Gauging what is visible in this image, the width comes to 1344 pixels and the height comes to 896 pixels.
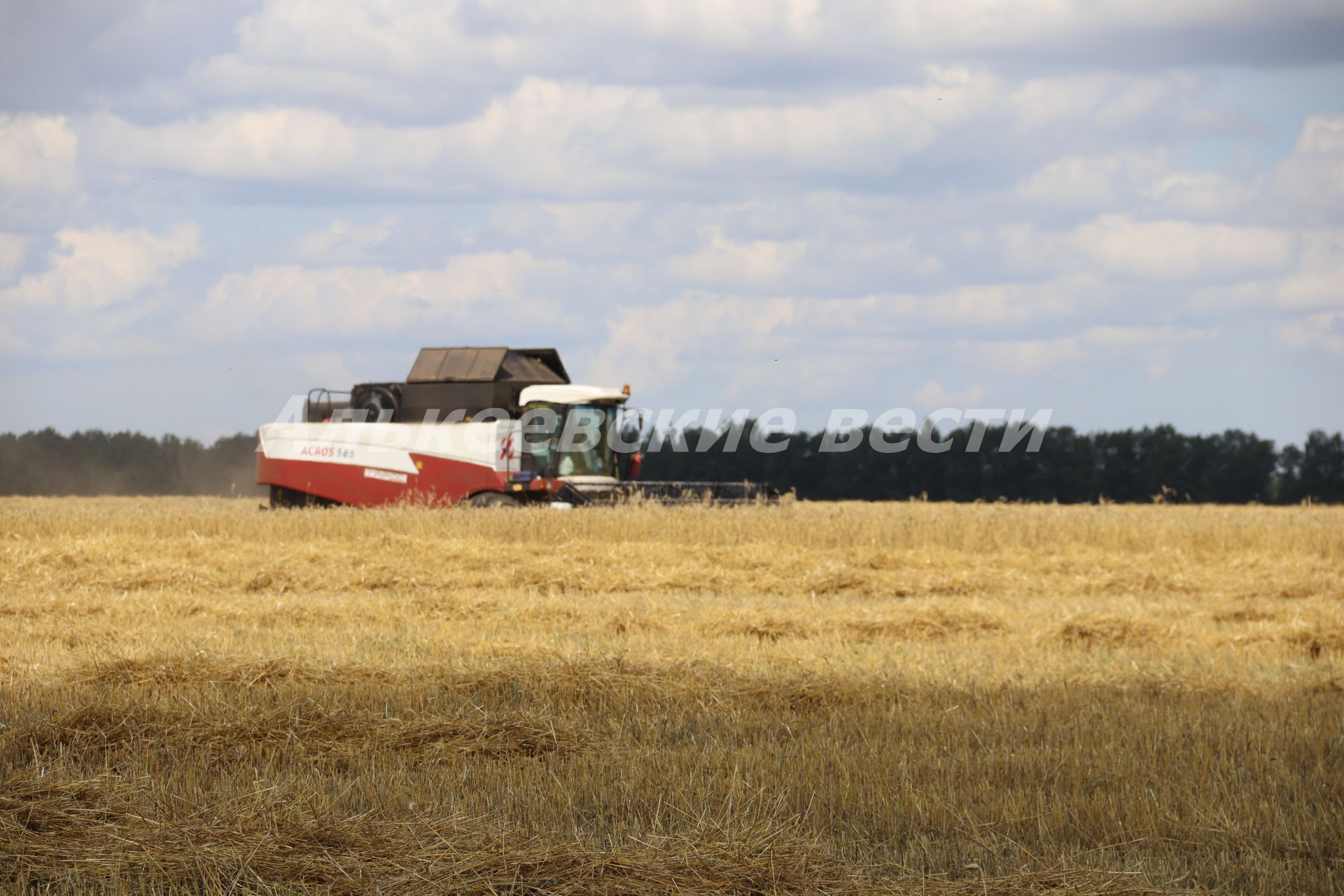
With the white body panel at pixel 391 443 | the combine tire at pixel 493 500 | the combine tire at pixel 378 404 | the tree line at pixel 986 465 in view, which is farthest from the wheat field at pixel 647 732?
the tree line at pixel 986 465

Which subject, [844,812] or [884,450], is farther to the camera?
[884,450]

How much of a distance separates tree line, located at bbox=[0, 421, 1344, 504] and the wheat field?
119 feet

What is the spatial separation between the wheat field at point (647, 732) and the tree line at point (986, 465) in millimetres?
36190

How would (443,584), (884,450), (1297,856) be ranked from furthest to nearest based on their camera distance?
1. (884,450)
2. (443,584)
3. (1297,856)

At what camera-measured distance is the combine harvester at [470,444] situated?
21.3 meters

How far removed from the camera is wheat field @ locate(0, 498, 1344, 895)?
4344 mm

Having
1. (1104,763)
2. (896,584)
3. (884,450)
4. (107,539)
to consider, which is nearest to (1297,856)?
(1104,763)

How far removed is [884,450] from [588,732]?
176ft

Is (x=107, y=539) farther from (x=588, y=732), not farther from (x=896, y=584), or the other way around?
(x=588, y=732)

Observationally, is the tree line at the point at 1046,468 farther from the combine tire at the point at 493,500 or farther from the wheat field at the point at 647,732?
the wheat field at the point at 647,732

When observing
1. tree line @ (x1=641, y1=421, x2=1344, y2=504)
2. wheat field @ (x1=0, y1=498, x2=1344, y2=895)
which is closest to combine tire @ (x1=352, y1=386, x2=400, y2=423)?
wheat field @ (x1=0, y1=498, x2=1344, y2=895)

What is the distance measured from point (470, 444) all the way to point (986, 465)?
39.7 meters

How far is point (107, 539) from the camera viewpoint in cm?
1541

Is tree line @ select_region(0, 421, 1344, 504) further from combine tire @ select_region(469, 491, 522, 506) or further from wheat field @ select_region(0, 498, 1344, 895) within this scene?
wheat field @ select_region(0, 498, 1344, 895)
